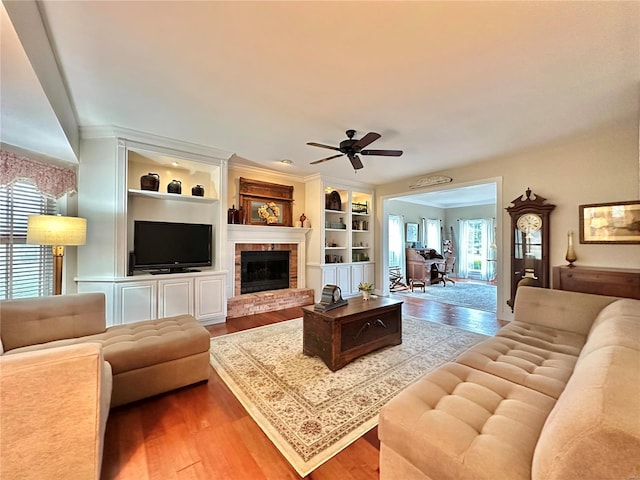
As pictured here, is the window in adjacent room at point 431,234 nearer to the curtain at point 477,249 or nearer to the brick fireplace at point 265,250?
the curtain at point 477,249

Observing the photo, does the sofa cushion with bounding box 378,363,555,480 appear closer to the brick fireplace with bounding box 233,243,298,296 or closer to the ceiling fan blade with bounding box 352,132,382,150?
the ceiling fan blade with bounding box 352,132,382,150

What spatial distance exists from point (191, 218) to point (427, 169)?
169 inches

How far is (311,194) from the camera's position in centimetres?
562

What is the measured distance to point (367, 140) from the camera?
2.84 m

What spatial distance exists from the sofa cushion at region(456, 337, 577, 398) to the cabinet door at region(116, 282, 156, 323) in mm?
3637

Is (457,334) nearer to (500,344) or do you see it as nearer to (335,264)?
(500,344)

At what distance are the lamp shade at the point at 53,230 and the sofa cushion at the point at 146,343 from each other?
1.05 meters

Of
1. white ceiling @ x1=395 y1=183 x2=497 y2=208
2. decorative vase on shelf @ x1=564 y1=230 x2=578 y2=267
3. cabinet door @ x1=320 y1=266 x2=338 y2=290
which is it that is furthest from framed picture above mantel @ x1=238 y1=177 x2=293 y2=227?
decorative vase on shelf @ x1=564 y1=230 x2=578 y2=267

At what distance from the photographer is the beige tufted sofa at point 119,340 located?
198 centimetres

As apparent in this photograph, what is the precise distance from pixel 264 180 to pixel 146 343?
3716mm

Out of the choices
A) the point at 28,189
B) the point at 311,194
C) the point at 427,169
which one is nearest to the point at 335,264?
the point at 311,194

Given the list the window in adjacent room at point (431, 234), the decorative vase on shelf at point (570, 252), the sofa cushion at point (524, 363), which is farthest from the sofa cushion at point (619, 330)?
the window in adjacent room at point (431, 234)

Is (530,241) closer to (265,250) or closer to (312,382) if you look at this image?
(312,382)

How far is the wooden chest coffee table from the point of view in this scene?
100 inches
